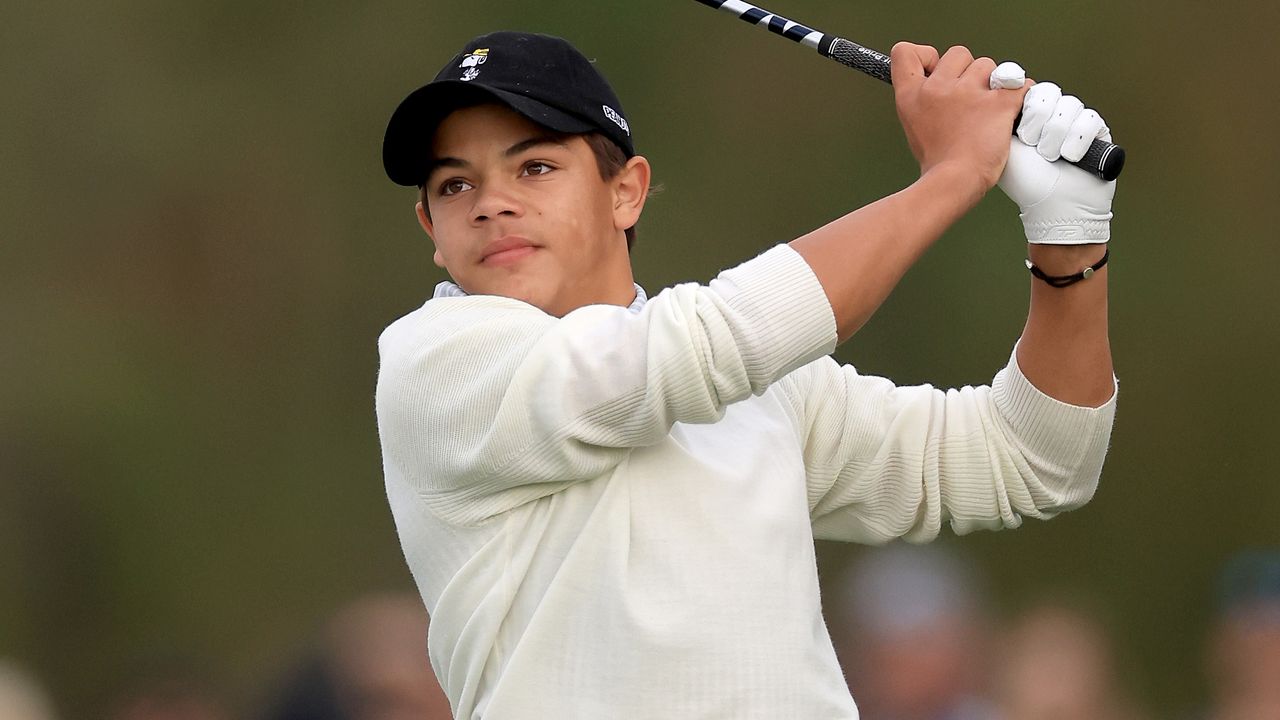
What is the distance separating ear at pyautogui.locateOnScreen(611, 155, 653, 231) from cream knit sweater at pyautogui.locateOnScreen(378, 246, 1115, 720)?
1.08 ft

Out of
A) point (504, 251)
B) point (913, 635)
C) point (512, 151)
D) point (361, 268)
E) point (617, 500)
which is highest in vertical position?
point (512, 151)

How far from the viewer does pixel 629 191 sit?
7.39 feet

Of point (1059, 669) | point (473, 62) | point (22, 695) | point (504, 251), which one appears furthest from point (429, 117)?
point (1059, 669)

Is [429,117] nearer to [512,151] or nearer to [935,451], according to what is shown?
[512,151]

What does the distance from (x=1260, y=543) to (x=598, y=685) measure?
260 centimetres

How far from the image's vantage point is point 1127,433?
4066 millimetres

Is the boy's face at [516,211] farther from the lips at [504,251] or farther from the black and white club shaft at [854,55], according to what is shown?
the black and white club shaft at [854,55]

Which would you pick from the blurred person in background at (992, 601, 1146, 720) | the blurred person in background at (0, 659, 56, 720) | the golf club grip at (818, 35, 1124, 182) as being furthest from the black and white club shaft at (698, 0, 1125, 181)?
the blurred person in background at (0, 659, 56, 720)

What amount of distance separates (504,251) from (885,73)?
52cm

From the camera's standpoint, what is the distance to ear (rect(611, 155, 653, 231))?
7.28 feet

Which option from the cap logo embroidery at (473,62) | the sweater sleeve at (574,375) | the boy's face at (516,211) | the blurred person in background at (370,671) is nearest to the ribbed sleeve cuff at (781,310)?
the sweater sleeve at (574,375)

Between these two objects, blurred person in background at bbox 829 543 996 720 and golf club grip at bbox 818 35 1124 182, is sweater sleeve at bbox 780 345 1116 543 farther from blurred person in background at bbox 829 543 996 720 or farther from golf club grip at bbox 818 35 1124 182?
blurred person in background at bbox 829 543 996 720

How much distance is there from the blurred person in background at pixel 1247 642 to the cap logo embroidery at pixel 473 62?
2.39 m

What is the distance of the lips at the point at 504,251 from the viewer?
204cm
